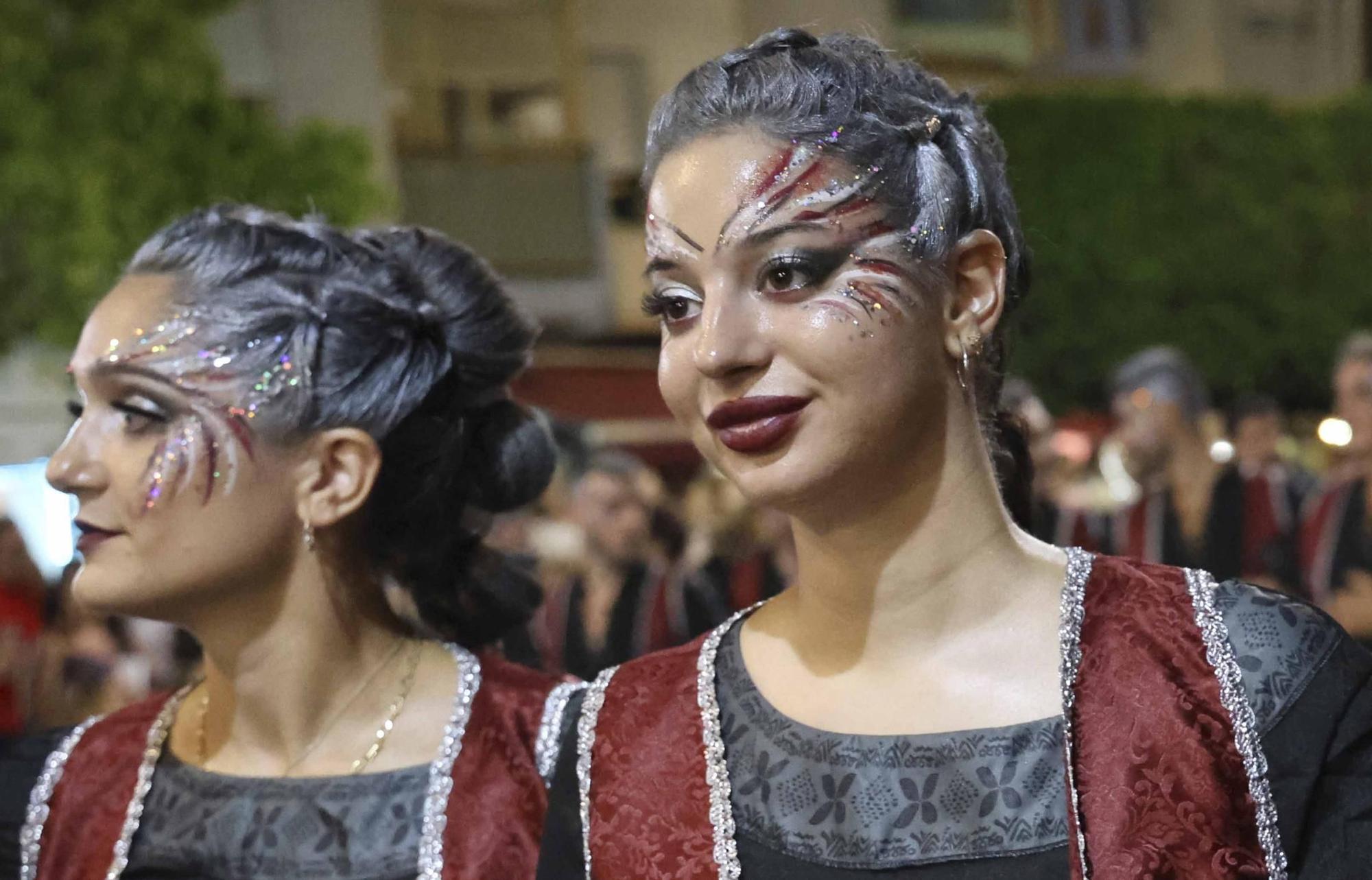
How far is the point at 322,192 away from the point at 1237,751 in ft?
39.1

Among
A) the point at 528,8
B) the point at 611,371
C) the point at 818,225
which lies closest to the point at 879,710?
the point at 818,225

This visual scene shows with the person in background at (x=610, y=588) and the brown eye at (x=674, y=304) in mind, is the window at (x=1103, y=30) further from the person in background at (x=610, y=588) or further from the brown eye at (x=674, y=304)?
the brown eye at (x=674, y=304)

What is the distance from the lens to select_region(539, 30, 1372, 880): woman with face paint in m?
1.77

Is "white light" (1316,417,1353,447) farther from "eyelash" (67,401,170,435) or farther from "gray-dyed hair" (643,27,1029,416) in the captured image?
"eyelash" (67,401,170,435)

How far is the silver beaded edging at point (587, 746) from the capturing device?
2.05 meters

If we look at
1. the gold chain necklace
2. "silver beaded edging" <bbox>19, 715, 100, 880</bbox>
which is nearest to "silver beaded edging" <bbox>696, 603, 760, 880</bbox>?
the gold chain necklace

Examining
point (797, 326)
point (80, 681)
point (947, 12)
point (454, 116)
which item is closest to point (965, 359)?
point (797, 326)

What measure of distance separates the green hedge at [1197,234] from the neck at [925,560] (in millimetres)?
15619

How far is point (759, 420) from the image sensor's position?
1.86 metres

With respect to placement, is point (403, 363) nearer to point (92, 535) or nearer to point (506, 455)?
point (506, 455)

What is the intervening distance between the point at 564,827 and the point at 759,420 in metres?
0.60

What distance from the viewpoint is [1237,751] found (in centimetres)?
176

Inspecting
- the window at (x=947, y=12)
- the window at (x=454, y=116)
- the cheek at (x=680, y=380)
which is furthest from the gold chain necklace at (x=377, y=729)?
the window at (x=947, y=12)

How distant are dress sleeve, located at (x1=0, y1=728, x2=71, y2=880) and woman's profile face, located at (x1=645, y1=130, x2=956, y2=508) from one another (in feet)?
4.45
